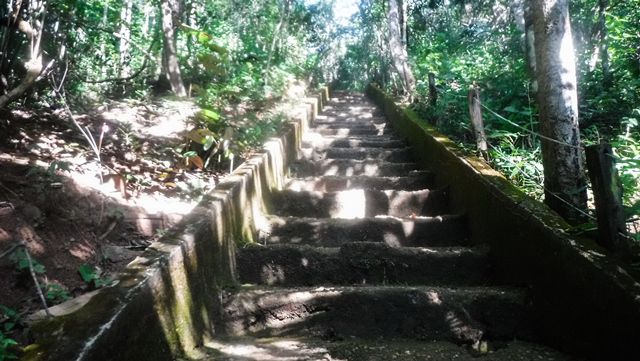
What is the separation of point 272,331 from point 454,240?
1896 millimetres

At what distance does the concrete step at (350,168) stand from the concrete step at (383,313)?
2971 mm

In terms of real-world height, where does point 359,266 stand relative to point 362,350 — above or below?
above

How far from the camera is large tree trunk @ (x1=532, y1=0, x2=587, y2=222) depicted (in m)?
3.03

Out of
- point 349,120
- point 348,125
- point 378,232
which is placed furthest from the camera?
point 349,120

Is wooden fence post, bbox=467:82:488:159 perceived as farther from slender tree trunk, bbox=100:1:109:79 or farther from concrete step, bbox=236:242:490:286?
slender tree trunk, bbox=100:1:109:79

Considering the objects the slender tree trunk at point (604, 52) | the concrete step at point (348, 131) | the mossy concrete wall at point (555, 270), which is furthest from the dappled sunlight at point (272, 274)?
the slender tree trunk at point (604, 52)

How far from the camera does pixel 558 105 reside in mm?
3131

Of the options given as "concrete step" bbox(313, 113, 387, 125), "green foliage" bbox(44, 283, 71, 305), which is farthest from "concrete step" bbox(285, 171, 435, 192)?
"concrete step" bbox(313, 113, 387, 125)

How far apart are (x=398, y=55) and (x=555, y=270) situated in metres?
8.72

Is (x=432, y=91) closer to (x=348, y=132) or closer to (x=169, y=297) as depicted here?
(x=348, y=132)

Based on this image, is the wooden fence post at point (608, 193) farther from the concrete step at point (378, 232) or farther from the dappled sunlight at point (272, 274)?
the dappled sunlight at point (272, 274)

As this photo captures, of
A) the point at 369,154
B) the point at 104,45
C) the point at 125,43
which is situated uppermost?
the point at 125,43

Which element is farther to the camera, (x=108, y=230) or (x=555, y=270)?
(x=108, y=230)

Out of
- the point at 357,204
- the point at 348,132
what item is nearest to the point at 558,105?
the point at 357,204
